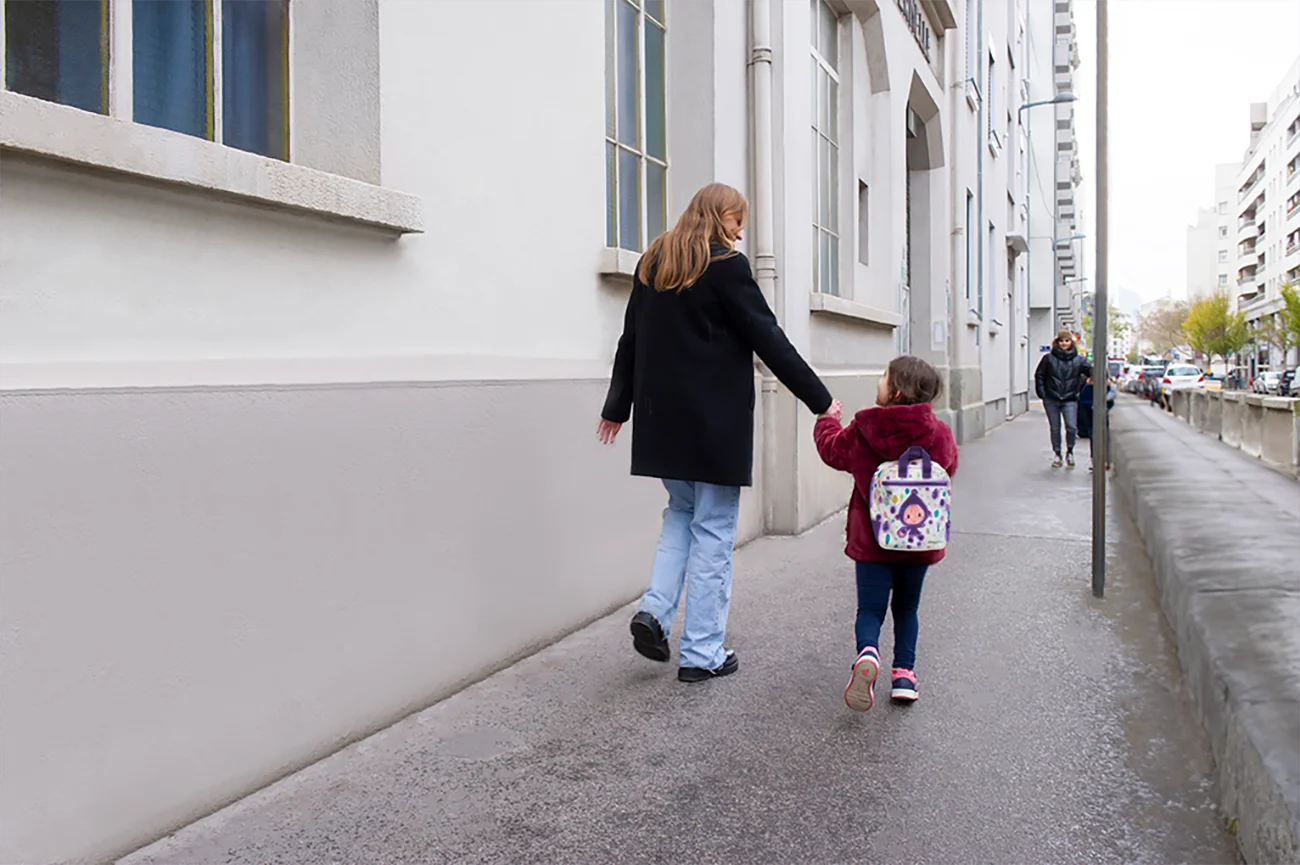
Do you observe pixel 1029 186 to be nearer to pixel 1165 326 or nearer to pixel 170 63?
pixel 170 63

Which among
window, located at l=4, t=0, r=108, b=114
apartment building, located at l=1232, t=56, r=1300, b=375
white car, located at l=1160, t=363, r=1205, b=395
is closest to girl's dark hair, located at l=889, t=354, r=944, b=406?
window, located at l=4, t=0, r=108, b=114

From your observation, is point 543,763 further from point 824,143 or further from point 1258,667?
point 824,143

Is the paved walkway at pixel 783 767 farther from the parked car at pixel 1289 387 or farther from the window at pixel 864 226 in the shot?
the parked car at pixel 1289 387

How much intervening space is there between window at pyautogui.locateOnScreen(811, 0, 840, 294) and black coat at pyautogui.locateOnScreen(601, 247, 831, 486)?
16.8 ft

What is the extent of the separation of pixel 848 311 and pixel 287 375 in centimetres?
671

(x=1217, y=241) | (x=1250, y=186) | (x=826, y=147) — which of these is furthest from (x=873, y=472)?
(x=1217, y=241)

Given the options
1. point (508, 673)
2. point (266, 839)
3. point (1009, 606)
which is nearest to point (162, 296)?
point (266, 839)

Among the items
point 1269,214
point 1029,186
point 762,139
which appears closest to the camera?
point 762,139

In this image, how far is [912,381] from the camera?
383 cm

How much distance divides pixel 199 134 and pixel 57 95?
0.50m

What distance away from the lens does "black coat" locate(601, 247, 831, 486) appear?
13.4ft

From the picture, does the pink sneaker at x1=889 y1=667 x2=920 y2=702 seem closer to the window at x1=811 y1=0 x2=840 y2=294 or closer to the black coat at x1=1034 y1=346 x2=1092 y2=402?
the window at x1=811 y1=0 x2=840 y2=294

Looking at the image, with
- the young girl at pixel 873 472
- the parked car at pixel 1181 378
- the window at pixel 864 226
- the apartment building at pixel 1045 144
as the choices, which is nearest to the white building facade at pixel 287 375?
the young girl at pixel 873 472

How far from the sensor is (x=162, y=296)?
2885mm
